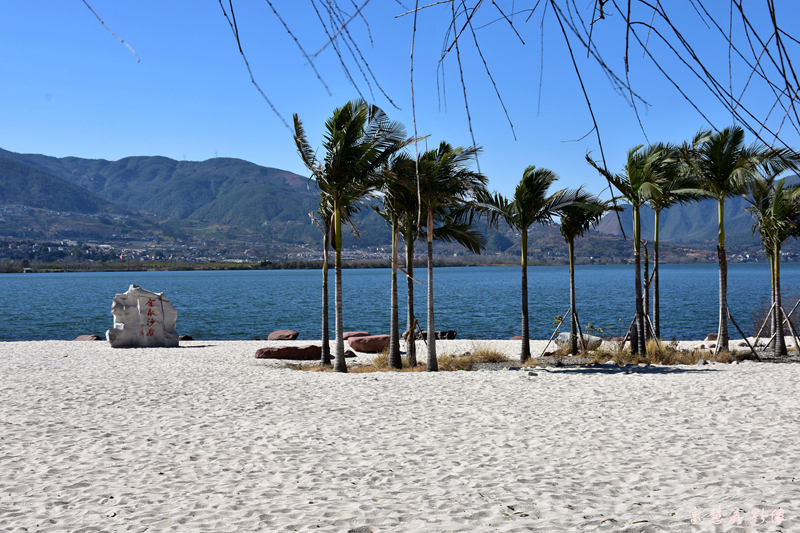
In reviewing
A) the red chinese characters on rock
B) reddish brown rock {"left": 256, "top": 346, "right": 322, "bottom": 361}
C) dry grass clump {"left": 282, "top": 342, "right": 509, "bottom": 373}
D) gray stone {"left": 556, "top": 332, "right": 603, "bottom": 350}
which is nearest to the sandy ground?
dry grass clump {"left": 282, "top": 342, "right": 509, "bottom": 373}

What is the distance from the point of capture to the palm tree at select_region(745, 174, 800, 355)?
15.4 metres

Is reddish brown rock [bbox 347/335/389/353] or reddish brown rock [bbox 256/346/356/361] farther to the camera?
reddish brown rock [bbox 347/335/389/353]

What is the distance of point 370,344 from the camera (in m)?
21.0

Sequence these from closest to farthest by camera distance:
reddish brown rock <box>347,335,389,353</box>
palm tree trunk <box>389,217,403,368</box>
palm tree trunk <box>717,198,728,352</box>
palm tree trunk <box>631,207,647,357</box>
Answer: palm tree trunk <box>389,217,403,368</box>
palm tree trunk <box>717,198,728,352</box>
palm tree trunk <box>631,207,647,357</box>
reddish brown rock <box>347,335,389,353</box>

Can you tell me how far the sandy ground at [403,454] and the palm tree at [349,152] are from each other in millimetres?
4439

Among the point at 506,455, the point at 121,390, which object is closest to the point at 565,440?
the point at 506,455

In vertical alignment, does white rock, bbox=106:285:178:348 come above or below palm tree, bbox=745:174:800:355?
below

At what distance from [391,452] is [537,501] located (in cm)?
214

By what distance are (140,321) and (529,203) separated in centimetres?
1494

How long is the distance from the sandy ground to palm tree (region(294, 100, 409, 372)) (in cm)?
444

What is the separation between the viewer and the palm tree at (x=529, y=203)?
1509 centimetres

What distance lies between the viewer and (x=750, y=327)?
32625 millimetres

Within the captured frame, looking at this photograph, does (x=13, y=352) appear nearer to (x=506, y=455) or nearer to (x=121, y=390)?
(x=121, y=390)

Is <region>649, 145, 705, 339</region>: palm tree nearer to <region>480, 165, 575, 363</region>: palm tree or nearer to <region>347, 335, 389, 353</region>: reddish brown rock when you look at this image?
<region>480, 165, 575, 363</region>: palm tree
